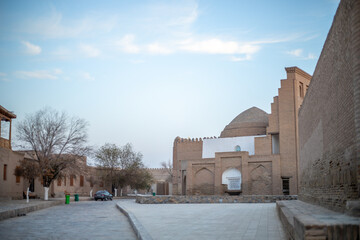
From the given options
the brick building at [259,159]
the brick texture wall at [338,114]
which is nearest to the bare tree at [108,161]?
the brick building at [259,159]

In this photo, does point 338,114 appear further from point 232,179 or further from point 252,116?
point 252,116

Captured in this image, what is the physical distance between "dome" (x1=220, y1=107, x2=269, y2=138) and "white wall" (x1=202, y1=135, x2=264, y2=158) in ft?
4.81

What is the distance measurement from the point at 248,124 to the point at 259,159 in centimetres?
708

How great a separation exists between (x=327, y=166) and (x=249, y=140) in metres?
31.5

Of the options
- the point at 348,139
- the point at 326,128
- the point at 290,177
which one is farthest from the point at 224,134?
the point at 348,139

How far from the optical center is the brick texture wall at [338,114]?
792cm

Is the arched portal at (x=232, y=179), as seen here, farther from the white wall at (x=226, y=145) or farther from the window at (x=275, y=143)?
the window at (x=275, y=143)

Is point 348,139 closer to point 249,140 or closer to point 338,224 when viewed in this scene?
point 338,224

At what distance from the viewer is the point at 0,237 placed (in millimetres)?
9719

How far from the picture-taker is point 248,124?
44531 mm

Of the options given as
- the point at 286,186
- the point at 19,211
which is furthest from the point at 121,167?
the point at 19,211

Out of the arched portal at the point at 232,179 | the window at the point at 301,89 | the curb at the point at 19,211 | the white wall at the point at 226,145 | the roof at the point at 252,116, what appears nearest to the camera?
the curb at the point at 19,211

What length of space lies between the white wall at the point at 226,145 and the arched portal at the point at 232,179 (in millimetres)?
3338

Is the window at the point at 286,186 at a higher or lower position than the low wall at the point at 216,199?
higher
